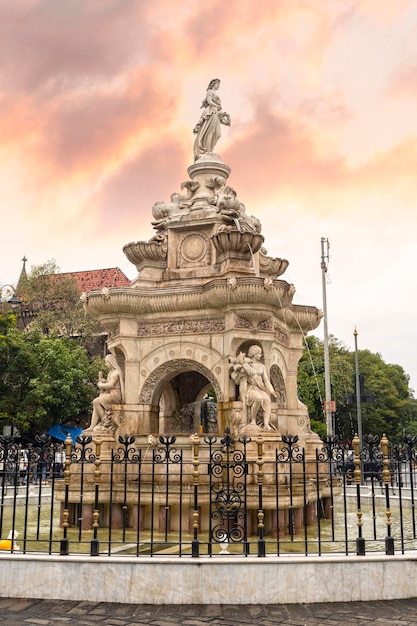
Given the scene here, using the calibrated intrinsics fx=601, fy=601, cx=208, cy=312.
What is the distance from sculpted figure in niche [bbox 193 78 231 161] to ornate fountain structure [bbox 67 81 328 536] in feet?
2.80

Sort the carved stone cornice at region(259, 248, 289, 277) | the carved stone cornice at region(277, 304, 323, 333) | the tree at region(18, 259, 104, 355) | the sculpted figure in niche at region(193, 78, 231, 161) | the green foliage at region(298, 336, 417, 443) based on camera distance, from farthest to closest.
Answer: the green foliage at region(298, 336, 417, 443) → the tree at region(18, 259, 104, 355) → the sculpted figure in niche at region(193, 78, 231, 161) → the carved stone cornice at region(259, 248, 289, 277) → the carved stone cornice at region(277, 304, 323, 333)

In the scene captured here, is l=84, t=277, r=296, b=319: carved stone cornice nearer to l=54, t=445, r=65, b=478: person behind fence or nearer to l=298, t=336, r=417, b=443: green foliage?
l=54, t=445, r=65, b=478: person behind fence

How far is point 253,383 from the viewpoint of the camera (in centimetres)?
1155

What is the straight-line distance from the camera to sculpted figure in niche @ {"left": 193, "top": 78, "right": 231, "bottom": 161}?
15.5 meters

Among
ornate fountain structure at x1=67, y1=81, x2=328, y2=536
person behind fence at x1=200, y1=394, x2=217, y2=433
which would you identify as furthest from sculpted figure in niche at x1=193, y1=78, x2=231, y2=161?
person behind fence at x1=200, y1=394, x2=217, y2=433

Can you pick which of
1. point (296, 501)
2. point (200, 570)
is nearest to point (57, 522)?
point (296, 501)

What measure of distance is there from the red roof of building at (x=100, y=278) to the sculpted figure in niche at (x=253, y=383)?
1582 inches

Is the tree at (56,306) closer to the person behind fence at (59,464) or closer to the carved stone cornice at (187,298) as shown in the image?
the person behind fence at (59,464)

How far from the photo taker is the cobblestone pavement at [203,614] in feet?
20.8

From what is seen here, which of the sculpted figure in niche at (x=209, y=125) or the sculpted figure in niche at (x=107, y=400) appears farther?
the sculpted figure in niche at (x=209, y=125)

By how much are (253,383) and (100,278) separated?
4286 cm

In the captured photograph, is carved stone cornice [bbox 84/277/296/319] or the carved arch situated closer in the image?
carved stone cornice [bbox 84/277/296/319]

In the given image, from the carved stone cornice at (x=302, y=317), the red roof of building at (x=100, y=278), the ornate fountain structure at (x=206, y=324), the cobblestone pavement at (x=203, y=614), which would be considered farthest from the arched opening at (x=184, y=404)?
the red roof of building at (x=100, y=278)

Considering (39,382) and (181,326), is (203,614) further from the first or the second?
(39,382)
